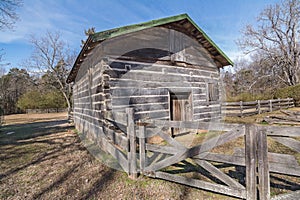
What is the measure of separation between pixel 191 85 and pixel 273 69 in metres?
25.2

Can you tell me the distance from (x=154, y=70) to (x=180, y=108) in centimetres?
229

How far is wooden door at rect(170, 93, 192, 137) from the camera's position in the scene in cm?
754

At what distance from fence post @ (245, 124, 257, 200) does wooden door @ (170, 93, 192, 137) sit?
4879 mm

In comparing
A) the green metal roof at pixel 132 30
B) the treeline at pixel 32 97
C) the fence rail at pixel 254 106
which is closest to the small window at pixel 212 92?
the green metal roof at pixel 132 30

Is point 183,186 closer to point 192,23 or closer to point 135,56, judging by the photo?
point 135,56

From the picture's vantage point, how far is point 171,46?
7430 millimetres

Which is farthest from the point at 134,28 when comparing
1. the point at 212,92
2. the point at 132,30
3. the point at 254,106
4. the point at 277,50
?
the point at 277,50

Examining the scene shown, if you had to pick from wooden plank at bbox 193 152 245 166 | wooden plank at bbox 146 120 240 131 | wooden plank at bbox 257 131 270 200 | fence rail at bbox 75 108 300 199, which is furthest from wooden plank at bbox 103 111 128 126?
wooden plank at bbox 257 131 270 200

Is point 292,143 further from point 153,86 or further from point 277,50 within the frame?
point 277,50

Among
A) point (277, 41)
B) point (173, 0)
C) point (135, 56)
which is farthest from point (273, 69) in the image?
point (135, 56)

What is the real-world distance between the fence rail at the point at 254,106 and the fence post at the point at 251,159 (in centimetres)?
1244

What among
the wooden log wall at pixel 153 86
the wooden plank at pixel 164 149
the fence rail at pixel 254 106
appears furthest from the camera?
the fence rail at pixel 254 106

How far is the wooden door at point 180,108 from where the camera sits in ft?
24.7

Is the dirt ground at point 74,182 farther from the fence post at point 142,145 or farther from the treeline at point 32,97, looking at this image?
the treeline at point 32,97
